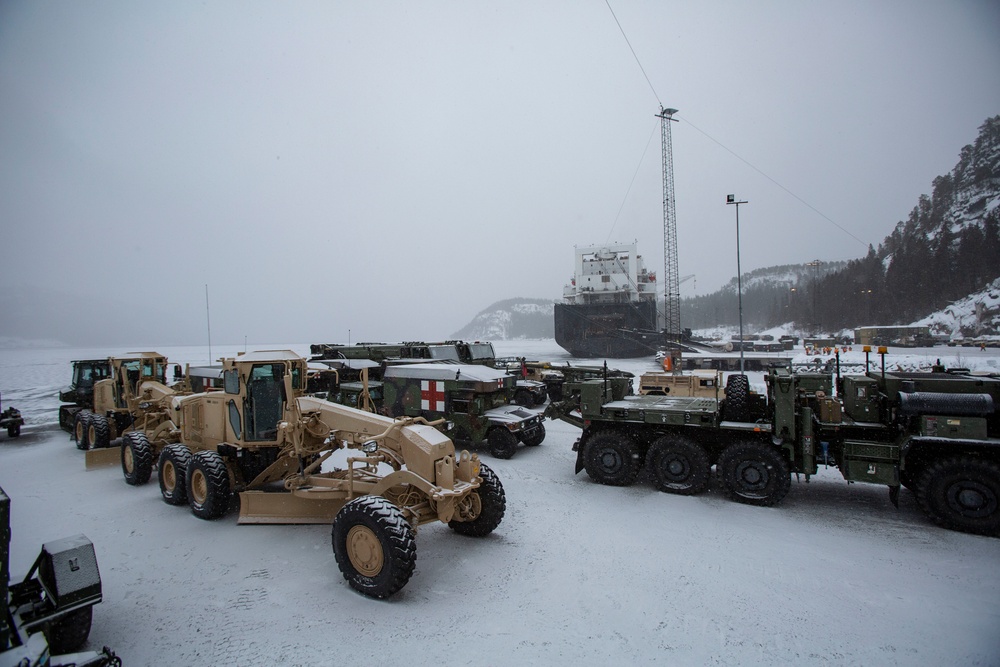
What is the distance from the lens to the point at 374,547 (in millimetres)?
4555

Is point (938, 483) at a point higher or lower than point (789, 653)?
higher

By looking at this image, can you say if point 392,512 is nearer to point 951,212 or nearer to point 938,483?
point 938,483

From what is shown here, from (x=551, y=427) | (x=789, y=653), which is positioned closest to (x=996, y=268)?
(x=551, y=427)

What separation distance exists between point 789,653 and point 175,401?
869 cm

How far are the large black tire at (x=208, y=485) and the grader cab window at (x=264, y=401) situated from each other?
604 mm

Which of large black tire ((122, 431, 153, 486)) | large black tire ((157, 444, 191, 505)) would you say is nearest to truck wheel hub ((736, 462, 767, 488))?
large black tire ((157, 444, 191, 505))

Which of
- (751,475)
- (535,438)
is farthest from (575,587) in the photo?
(535,438)

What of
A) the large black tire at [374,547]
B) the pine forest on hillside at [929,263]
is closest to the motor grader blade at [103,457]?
the large black tire at [374,547]

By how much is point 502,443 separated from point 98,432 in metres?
9.23

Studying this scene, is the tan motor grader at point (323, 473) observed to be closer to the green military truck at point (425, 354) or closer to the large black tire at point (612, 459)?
the large black tire at point (612, 459)

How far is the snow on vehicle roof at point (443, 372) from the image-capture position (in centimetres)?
1082

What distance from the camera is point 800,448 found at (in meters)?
7.12

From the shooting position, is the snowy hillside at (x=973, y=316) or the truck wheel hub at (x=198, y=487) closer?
the truck wheel hub at (x=198, y=487)

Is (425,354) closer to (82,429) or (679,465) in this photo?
(82,429)
